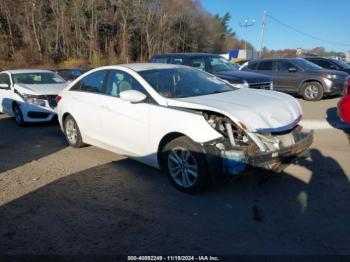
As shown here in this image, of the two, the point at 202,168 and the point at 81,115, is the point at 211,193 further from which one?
the point at 81,115

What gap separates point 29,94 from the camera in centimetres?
901

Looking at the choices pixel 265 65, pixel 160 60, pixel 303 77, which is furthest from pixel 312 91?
pixel 160 60

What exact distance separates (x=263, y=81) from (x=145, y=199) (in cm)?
621

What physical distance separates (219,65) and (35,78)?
18.2 feet

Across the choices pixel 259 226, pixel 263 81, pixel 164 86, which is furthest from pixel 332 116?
pixel 259 226

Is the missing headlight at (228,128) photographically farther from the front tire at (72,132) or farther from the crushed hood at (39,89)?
the crushed hood at (39,89)

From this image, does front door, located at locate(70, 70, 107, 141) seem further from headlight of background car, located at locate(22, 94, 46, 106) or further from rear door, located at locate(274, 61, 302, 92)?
rear door, located at locate(274, 61, 302, 92)

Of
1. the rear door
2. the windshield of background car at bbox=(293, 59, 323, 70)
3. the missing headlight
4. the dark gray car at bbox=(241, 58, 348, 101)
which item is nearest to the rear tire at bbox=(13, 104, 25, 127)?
the missing headlight

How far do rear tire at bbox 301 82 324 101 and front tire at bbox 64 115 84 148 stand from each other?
9.03m

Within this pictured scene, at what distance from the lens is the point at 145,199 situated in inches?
170

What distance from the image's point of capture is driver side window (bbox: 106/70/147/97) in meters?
5.03

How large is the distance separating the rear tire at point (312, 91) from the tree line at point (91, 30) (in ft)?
112

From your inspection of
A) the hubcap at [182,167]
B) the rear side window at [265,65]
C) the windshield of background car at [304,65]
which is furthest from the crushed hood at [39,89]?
the windshield of background car at [304,65]

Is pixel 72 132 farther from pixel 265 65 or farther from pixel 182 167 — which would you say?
pixel 265 65
